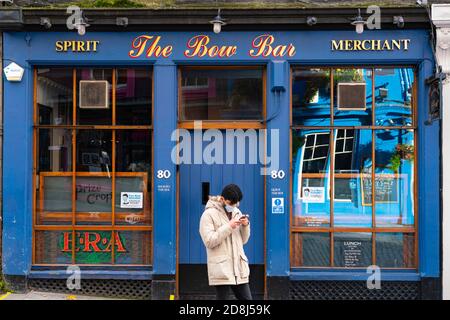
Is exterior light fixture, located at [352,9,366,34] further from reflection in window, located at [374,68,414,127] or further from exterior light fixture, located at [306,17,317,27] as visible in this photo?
reflection in window, located at [374,68,414,127]

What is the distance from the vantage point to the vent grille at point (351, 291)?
8.43 m

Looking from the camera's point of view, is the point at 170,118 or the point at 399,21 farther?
the point at 170,118

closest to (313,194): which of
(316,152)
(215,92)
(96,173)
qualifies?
(316,152)

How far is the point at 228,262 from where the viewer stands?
6.09 metres

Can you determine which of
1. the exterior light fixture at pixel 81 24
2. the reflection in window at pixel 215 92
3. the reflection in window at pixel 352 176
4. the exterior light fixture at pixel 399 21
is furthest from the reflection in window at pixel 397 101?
the exterior light fixture at pixel 81 24

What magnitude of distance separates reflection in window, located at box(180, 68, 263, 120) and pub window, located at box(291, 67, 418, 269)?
81cm

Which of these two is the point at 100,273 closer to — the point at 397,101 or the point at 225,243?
the point at 225,243

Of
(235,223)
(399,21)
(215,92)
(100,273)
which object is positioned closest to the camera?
(235,223)

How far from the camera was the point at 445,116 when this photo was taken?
8.40 metres

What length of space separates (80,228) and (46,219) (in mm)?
585

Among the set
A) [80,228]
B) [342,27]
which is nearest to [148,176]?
[80,228]

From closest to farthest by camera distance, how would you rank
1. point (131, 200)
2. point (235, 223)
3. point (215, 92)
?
1. point (235, 223)
2. point (131, 200)
3. point (215, 92)

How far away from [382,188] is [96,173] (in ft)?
15.0

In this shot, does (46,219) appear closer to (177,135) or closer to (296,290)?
(177,135)
